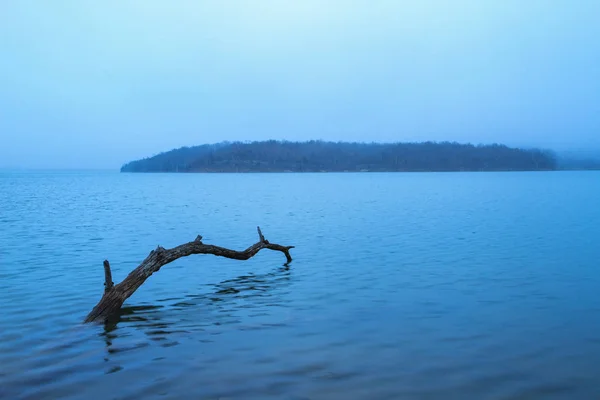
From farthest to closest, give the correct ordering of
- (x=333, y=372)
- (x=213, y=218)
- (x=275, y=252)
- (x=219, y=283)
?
(x=213, y=218)
(x=275, y=252)
(x=219, y=283)
(x=333, y=372)

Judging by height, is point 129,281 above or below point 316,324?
above

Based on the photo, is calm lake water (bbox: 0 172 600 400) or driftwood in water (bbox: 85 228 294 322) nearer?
calm lake water (bbox: 0 172 600 400)

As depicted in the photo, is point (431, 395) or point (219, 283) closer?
point (431, 395)

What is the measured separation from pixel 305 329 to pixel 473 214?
3353cm

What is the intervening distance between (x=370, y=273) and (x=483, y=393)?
32.6 ft

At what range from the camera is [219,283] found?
53.2 feet

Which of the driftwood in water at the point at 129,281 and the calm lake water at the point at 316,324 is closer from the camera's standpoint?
the calm lake water at the point at 316,324

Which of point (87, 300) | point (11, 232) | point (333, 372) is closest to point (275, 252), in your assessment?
point (87, 300)

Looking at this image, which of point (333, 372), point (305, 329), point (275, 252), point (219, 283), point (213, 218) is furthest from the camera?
point (213, 218)

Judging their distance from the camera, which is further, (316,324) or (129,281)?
(129,281)

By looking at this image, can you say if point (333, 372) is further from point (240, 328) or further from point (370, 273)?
point (370, 273)

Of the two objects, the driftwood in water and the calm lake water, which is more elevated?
the driftwood in water

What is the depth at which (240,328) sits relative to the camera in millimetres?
10984

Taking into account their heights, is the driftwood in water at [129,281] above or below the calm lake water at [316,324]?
above
